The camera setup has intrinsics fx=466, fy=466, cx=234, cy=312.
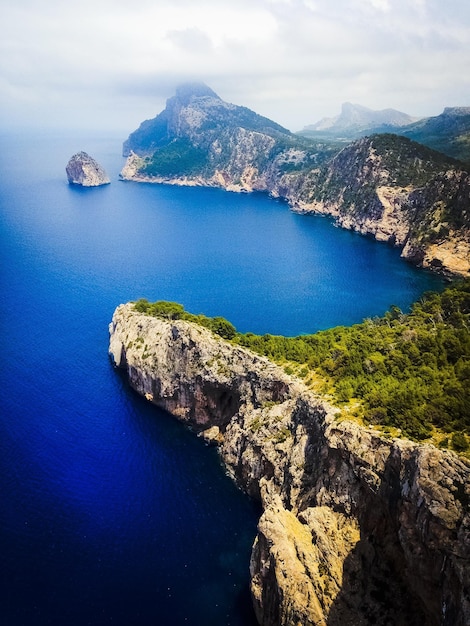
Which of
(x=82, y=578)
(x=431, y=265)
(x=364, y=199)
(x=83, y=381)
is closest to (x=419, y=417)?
(x=82, y=578)

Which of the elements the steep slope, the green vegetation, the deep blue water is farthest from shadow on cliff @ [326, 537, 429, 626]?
the steep slope

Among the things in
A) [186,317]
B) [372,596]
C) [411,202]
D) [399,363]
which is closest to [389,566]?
[372,596]

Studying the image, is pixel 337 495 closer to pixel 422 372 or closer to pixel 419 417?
pixel 419 417

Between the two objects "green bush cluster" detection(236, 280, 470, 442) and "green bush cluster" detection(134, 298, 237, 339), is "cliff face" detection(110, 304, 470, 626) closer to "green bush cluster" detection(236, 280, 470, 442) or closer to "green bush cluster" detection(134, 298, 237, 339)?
"green bush cluster" detection(236, 280, 470, 442)

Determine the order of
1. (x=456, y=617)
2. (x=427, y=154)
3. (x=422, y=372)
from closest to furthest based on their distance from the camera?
(x=456, y=617)
(x=422, y=372)
(x=427, y=154)

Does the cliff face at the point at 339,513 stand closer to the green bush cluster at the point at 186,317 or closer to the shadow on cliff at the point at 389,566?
the shadow on cliff at the point at 389,566
